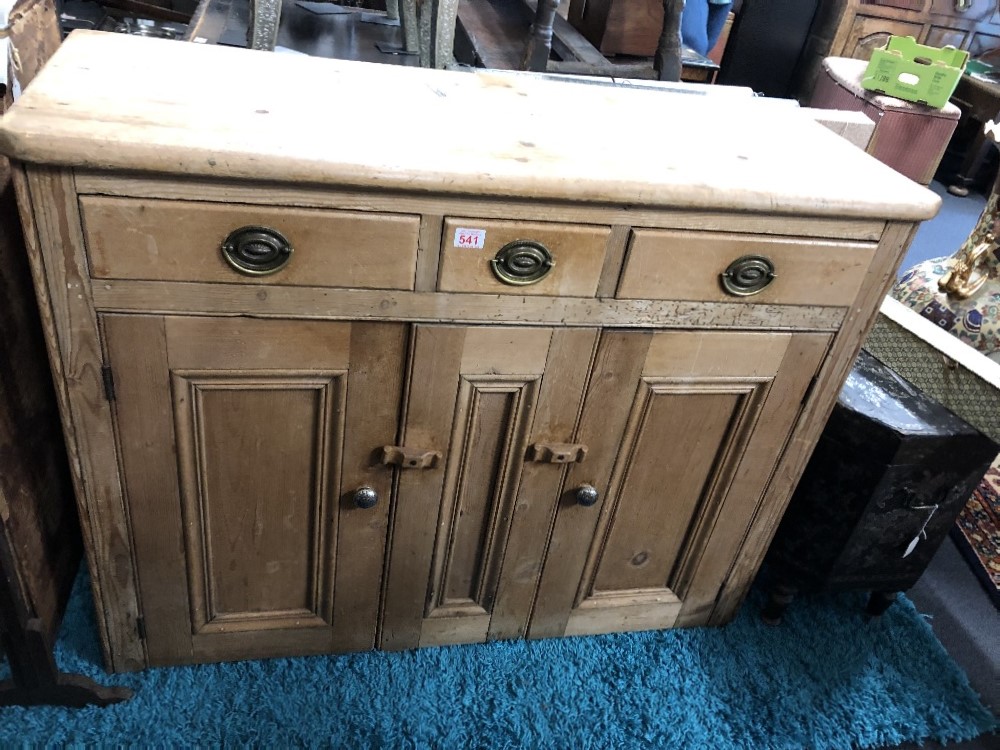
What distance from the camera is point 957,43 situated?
162 inches

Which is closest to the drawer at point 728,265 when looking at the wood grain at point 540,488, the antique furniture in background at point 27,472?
the wood grain at point 540,488

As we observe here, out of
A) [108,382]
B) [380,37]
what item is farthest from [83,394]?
[380,37]

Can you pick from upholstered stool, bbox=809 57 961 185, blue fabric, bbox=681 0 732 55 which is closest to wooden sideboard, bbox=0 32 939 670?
upholstered stool, bbox=809 57 961 185

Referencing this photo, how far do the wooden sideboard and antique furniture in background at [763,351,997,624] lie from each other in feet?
0.39

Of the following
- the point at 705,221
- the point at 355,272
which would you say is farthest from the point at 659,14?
the point at 355,272

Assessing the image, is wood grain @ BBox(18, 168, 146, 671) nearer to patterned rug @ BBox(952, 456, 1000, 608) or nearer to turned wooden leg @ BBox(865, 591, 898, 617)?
turned wooden leg @ BBox(865, 591, 898, 617)

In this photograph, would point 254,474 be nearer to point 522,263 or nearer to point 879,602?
point 522,263

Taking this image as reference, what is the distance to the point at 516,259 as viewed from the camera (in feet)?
3.34

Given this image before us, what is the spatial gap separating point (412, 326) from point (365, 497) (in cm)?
29

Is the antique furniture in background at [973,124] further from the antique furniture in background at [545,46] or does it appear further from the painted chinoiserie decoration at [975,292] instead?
the painted chinoiserie decoration at [975,292]

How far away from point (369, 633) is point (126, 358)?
67 cm

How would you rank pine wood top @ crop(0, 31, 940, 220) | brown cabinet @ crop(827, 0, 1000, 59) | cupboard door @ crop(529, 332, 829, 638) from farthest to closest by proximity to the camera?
brown cabinet @ crop(827, 0, 1000, 59)
cupboard door @ crop(529, 332, 829, 638)
pine wood top @ crop(0, 31, 940, 220)

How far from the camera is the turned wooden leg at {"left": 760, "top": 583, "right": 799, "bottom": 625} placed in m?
1.56

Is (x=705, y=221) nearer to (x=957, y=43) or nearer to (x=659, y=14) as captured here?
(x=659, y=14)
